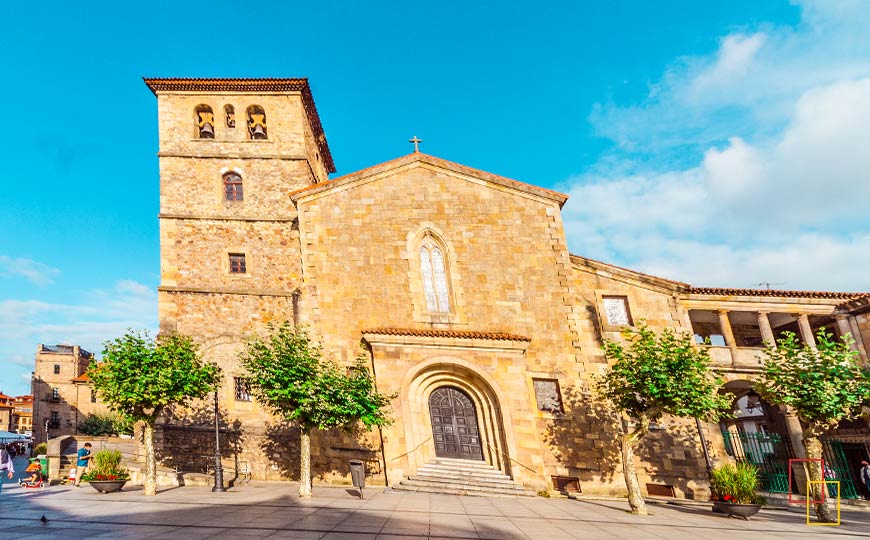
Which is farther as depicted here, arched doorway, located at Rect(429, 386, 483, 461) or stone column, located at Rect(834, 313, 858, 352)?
stone column, located at Rect(834, 313, 858, 352)

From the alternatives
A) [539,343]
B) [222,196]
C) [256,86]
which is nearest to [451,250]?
[539,343]

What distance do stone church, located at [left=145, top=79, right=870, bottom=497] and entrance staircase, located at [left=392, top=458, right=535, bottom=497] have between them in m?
0.08

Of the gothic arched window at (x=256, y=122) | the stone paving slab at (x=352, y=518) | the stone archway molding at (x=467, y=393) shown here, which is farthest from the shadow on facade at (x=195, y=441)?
the gothic arched window at (x=256, y=122)

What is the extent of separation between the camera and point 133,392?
51.3ft

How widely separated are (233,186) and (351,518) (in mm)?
18847

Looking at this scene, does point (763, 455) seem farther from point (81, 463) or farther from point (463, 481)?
point (81, 463)

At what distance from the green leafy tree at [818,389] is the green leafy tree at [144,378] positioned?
1904 centimetres

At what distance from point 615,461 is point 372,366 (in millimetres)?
9606

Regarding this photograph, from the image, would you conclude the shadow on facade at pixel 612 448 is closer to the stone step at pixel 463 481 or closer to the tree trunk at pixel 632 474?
the stone step at pixel 463 481

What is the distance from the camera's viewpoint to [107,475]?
15.6 meters

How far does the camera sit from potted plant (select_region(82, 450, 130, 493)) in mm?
15242

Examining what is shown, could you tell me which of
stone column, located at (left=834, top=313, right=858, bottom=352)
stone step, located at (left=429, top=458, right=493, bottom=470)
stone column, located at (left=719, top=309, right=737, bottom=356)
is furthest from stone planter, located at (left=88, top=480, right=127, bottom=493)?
stone column, located at (left=834, top=313, right=858, bottom=352)

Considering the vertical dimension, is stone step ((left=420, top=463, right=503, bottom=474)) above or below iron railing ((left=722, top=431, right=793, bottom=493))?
above

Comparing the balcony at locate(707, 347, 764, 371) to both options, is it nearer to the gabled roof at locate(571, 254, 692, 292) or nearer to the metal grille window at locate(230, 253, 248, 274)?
the gabled roof at locate(571, 254, 692, 292)
